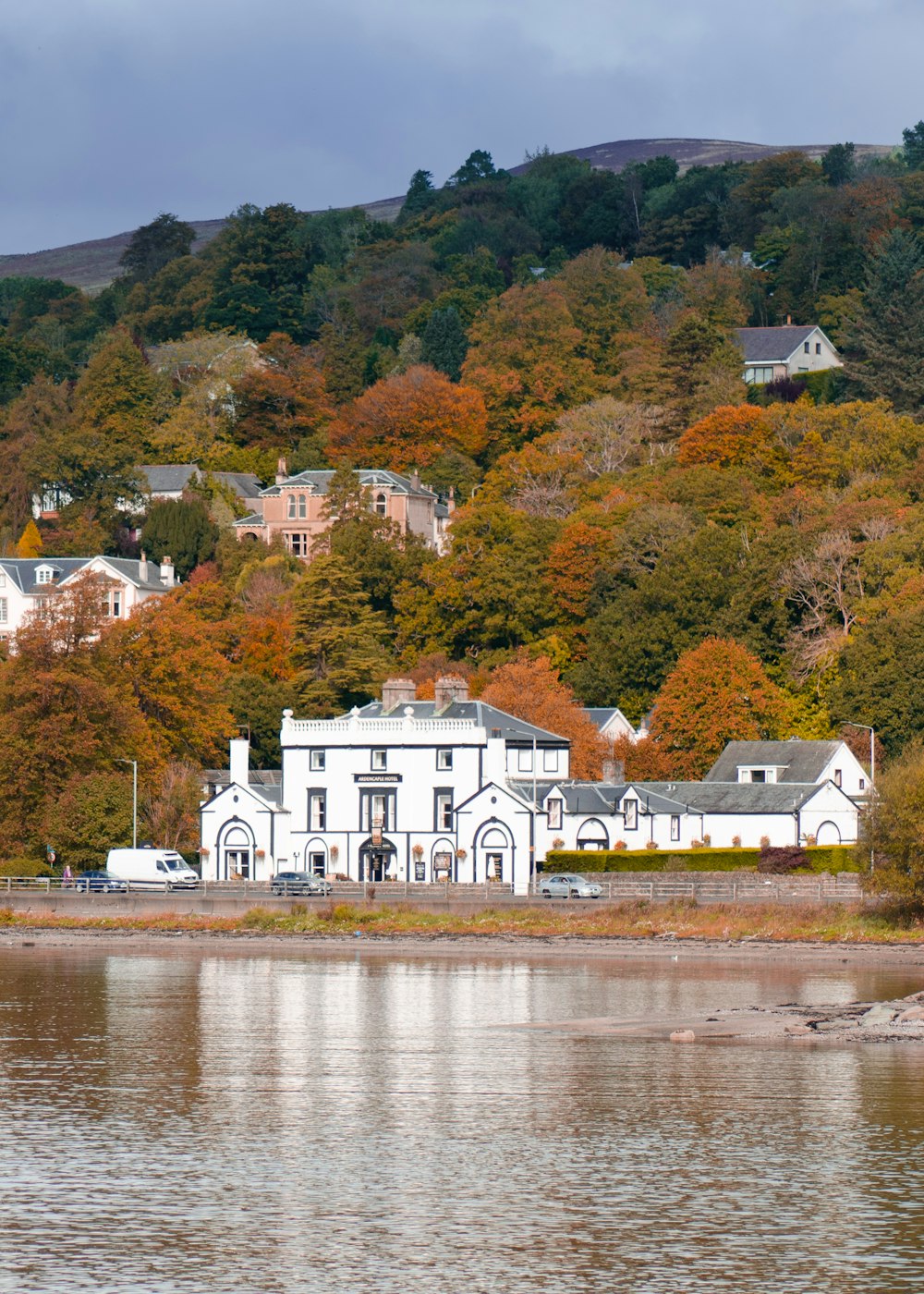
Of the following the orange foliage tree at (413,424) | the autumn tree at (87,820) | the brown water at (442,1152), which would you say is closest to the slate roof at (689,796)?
the autumn tree at (87,820)

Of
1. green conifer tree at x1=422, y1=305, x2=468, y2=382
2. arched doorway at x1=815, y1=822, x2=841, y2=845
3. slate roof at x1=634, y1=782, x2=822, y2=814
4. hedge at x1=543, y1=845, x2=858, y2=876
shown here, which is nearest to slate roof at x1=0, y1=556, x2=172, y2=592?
green conifer tree at x1=422, y1=305, x2=468, y2=382

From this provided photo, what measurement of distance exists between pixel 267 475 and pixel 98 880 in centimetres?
7689

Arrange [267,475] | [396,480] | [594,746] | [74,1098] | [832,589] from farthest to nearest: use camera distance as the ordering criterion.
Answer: [267,475] → [396,480] → [832,589] → [594,746] → [74,1098]

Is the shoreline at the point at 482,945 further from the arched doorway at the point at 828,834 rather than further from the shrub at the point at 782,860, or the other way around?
the arched doorway at the point at 828,834

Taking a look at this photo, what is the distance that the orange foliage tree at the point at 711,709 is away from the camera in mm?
101438

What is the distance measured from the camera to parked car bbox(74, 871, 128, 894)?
279 feet

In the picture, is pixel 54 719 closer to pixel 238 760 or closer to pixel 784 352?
pixel 238 760

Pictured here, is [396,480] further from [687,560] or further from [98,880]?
[98,880]

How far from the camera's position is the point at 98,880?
85.6 m

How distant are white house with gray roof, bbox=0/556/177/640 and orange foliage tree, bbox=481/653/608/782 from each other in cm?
3736

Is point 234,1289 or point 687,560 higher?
point 687,560

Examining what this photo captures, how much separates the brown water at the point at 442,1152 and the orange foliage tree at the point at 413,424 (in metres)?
96.1

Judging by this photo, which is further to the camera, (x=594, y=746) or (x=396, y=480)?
(x=396, y=480)

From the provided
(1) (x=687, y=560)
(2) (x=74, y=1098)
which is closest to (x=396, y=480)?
(1) (x=687, y=560)
